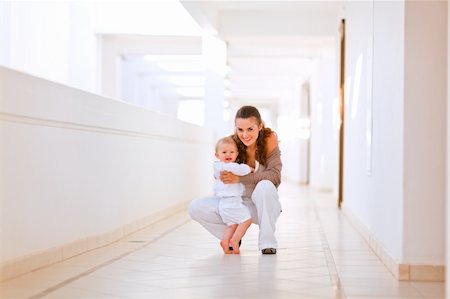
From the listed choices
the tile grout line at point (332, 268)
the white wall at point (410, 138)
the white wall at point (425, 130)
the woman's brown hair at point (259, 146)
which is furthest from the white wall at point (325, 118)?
the white wall at point (425, 130)

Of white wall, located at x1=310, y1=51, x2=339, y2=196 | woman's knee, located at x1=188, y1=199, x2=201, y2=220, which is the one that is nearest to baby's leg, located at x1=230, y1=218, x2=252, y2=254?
woman's knee, located at x1=188, y1=199, x2=201, y2=220

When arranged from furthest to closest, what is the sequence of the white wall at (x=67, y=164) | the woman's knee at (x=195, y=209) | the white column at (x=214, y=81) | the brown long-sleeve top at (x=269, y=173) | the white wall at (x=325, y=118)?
1. the white wall at (x=325, y=118)
2. the white column at (x=214, y=81)
3. the woman's knee at (x=195, y=209)
4. the brown long-sleeve top at (x=269, y=173)
5. the white wall at (x=67, y=164)

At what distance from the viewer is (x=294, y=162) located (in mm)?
26219

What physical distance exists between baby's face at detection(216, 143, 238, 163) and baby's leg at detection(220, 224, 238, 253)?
19.8 inches

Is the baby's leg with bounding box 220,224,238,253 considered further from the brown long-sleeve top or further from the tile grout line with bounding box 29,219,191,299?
the tile grout line with bounding box 29,219,191,299

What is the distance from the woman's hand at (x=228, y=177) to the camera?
5.59 meters

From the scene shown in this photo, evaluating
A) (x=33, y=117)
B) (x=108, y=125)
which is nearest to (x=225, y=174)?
(x=108, y=125)

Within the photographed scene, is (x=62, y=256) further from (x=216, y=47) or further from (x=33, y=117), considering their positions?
(x=216, y=47)

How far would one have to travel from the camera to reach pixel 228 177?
221 inches

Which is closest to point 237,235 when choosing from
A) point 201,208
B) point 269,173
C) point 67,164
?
point 201,208

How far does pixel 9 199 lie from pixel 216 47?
9891mm

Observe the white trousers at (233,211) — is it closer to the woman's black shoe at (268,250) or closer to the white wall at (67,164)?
the woman's black shoe at (268,250)

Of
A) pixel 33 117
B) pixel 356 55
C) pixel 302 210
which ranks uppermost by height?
pixel 356 55

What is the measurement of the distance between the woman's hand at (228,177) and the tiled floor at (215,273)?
1.77ft
